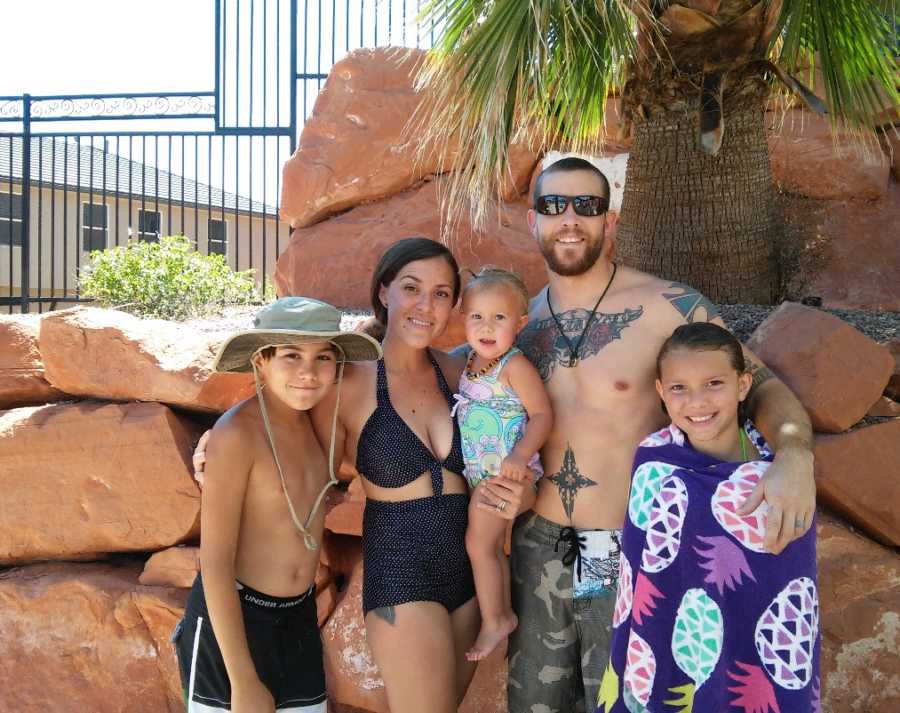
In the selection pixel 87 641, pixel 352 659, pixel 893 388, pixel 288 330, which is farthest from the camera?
pixel 87 641

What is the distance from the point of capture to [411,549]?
2898 mm

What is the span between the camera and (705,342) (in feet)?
8.52

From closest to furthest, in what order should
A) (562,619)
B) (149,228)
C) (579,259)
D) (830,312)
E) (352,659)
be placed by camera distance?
(562,619)
(579,259)
(352,659)
(830,312)
(149,228)

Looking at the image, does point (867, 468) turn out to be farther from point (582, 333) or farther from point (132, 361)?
point (132, 361)

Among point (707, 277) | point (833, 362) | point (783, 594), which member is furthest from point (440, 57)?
point (783, 594)

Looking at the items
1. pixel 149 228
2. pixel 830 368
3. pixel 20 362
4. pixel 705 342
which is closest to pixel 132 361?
pixel 20 362

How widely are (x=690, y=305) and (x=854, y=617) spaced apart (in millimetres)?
1511

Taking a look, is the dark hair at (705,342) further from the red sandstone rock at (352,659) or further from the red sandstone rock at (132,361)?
the red sandstone rock at (132,361)

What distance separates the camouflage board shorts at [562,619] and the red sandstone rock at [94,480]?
1963 millimetres

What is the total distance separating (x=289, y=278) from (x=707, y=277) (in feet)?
12.4

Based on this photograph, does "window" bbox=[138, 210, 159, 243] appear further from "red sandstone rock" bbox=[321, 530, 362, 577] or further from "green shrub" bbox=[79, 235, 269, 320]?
"red sandstone rock" bbox=[321, 530, 362, 577]

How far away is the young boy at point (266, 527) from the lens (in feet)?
8.77

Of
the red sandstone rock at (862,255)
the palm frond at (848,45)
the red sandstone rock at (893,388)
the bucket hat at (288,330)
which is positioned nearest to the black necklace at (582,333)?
the bucket hat at (288,330)

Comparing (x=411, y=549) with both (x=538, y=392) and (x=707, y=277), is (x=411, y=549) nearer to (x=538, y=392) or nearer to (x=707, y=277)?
(x=538, y=392)
